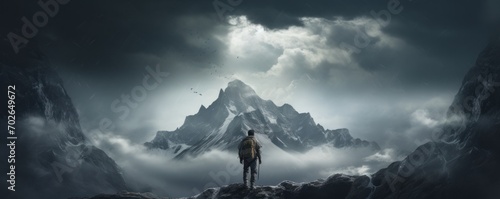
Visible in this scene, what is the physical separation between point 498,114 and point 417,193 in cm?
4436

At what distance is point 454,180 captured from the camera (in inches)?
1591

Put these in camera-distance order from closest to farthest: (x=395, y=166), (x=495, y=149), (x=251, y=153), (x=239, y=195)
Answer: (x=251, y=153)
(x=239, y=195)
(x=395, y=166)
(x=495, y=149)

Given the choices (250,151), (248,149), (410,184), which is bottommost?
(410,184)

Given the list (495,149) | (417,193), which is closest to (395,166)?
(417,193)

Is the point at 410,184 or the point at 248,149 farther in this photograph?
the point at 410,184

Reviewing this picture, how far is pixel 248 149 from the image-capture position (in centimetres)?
3409

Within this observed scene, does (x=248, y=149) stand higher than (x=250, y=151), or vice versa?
(x=248, y=149)

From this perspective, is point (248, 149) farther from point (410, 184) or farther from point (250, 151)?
point (410, 184)

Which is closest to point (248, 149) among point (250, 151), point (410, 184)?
point (250, 151)

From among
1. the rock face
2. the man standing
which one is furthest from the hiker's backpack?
the rock face

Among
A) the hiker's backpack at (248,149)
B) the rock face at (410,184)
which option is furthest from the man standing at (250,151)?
the rock face at (410,184)

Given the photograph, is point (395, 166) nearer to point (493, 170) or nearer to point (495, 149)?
point (493, 170)

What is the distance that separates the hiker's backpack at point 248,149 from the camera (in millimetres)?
34031

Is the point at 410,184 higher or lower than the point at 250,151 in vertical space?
lower
